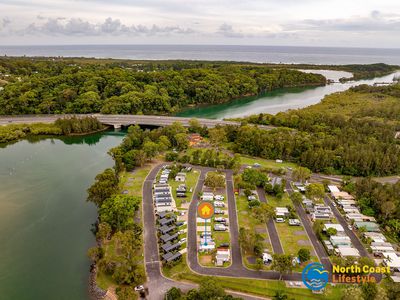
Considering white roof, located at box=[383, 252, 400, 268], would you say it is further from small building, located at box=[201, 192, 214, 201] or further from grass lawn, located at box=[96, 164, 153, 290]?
grass lawn, located at box=[96, 164, 153, 290]

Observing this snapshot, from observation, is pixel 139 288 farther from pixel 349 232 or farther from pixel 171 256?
pixel 349 232

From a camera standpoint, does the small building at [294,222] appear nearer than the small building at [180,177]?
Yes

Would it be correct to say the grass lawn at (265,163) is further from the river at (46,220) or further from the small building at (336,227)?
→ the river at (46,220)

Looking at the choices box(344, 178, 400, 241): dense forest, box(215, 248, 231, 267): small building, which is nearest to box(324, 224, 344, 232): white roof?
box(344, 178, 400, 241): dense forest

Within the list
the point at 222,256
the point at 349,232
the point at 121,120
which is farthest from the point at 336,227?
the point at 121,120

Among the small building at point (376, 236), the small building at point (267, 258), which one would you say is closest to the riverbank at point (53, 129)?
the small building at point (267, 258)

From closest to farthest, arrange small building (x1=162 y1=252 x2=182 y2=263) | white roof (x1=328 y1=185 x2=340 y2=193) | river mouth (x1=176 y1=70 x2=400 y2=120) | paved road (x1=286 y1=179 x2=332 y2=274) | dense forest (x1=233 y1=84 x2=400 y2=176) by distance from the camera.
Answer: small building (x1=162 y1=252 x2=182 y2=263)
paved road (x1=286 y1=179 x2=332 y2=274)
white roof (x1=328 y1=185 x2=340 y2=193)
dense forest (x1=233 y1=84 x2=400 y2=176)
river mouth (x1=176 y1=70 x2=400 y2=120)
